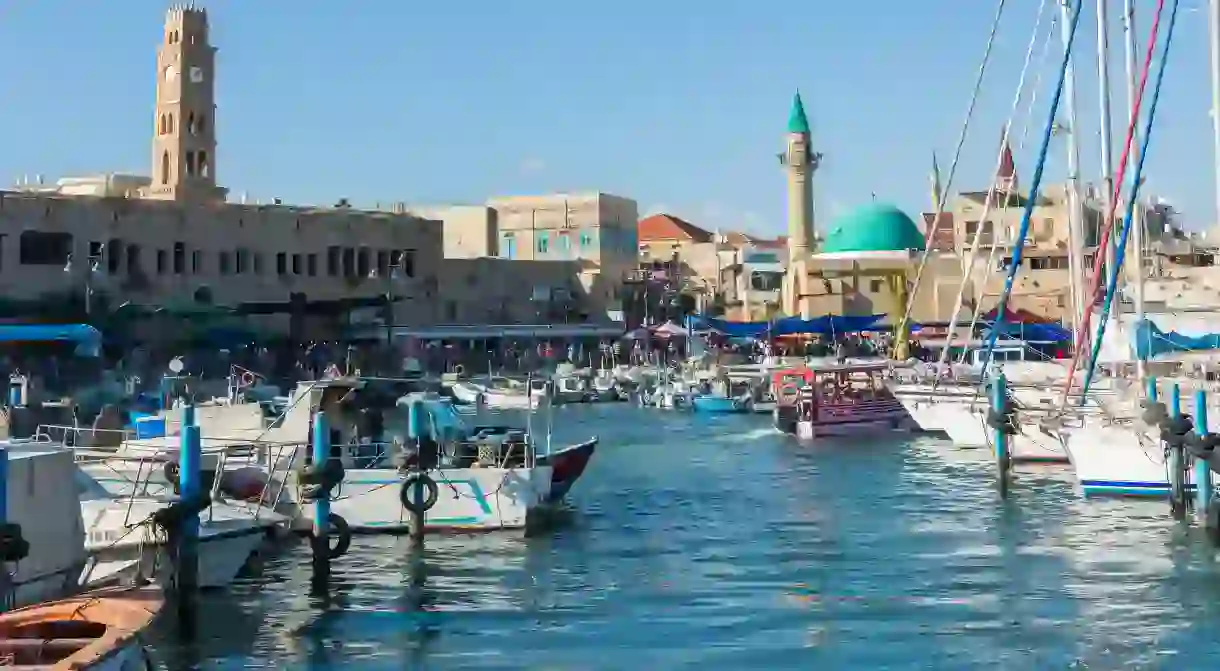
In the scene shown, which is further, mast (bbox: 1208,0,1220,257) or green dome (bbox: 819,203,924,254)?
green dome (bbox: 819,203,924,254)

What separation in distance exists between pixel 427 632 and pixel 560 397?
5216 cm

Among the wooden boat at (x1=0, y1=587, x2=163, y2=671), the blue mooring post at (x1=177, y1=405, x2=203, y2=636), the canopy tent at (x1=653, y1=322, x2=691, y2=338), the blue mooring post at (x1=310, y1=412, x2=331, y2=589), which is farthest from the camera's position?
the canopy tent at (x1=653, y1=322, x2=691, y2=338)

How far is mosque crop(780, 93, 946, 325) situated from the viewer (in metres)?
84.7

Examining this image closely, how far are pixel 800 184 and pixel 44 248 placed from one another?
43267 mm

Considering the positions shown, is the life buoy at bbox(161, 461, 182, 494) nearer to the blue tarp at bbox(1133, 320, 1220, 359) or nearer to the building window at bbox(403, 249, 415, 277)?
the blue tarp at bbox(1133, 320, 1220, 359)

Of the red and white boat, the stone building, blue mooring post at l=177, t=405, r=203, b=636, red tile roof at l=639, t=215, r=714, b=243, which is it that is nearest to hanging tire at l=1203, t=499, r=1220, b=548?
blue mooring post at l=177, t=405, r=203, b=636

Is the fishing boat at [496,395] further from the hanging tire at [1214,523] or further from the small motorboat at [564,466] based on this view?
the hanging tire at [1214,523]

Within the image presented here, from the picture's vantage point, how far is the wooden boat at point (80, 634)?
41.4 ft

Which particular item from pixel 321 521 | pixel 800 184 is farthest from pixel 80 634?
pixel 800 184

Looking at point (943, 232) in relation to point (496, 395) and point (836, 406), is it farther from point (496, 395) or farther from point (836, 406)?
point (836, 406)

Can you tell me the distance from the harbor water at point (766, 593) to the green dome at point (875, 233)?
2324 inches

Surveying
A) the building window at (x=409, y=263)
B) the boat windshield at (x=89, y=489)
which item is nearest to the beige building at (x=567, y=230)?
the building window at (x=409, y=263)

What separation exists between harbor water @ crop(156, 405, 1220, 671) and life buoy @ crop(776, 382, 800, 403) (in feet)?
56.8

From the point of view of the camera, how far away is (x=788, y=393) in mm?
49812
